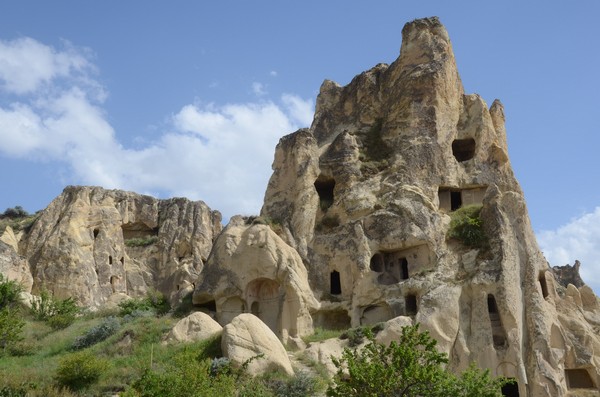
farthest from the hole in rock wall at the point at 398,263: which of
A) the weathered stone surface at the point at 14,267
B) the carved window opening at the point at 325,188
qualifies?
the weathered stone surface at the point at 14,267

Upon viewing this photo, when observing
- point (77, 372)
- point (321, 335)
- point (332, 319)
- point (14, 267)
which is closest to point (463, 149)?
point (332, 319)

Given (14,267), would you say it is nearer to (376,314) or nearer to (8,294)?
(8,294)

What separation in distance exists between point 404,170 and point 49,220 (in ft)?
86.5

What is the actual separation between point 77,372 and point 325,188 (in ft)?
58.2

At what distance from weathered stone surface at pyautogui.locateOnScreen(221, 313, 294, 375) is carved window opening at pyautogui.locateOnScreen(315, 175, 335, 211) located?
12275 mm

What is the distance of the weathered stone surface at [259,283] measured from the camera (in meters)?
28.9

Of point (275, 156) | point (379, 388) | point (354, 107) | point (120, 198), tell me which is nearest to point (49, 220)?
point (120, 198)

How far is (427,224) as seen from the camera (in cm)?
3102

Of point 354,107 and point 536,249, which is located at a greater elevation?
point 354,107

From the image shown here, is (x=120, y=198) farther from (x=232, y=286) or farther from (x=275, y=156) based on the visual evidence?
(x=232, y=286)

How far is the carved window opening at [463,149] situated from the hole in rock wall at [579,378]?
12.5 m

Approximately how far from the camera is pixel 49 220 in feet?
152

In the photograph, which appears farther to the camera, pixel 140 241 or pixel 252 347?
pixel 140 241

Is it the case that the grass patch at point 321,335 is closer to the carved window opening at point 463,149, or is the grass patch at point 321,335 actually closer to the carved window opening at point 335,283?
Answer: the carved window opening at point 335,283
